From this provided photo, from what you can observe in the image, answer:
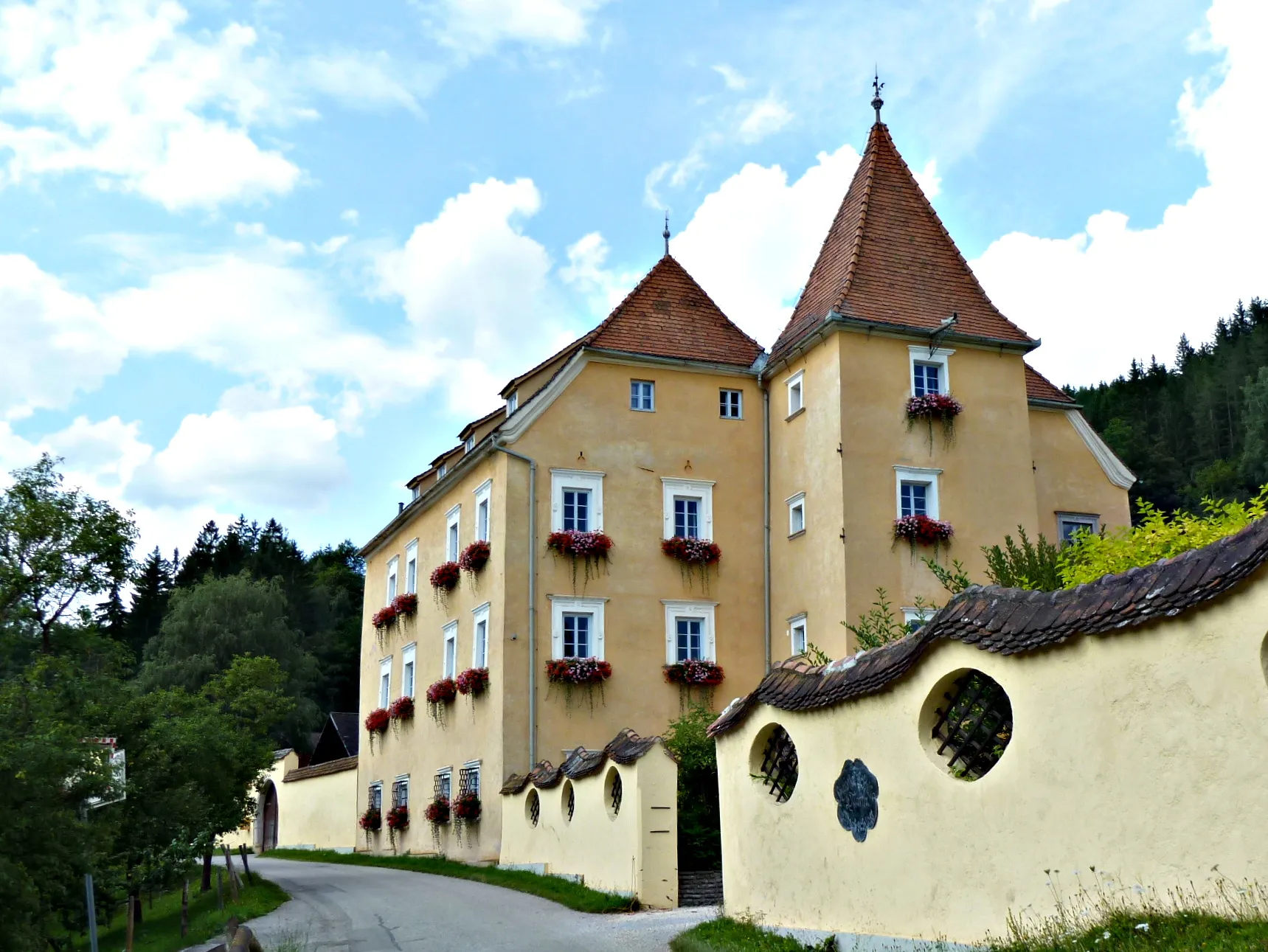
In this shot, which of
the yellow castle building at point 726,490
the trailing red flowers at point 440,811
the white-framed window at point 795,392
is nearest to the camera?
the yellow castle building at point 726,490

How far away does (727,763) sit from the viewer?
1515 cm

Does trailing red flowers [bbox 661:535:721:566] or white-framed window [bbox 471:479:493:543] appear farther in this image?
white-framed window [bbox 471:479:493:543]

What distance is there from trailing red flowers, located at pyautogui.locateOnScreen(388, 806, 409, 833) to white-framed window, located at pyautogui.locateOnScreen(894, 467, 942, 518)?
49.2ft

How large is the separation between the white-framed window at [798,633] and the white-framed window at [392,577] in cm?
1371

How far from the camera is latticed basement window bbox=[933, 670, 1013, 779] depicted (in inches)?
406

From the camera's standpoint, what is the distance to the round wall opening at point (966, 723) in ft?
33.9

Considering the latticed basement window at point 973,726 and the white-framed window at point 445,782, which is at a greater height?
the latticed basement window at point 973,726

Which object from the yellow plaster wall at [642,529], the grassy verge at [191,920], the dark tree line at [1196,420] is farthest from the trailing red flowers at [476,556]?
the dark tree line at [1196,420]

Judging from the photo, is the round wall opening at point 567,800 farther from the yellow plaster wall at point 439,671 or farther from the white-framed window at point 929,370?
the white-framed window at point 929,370

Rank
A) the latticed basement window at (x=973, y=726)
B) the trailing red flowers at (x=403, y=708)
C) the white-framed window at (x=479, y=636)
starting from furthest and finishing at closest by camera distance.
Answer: the trailing red flowers at (x=403, y=708)
the white-framed window at (x=479, y=636)
the latticed basement window at (x=973, y=726)

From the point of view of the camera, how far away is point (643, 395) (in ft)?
100

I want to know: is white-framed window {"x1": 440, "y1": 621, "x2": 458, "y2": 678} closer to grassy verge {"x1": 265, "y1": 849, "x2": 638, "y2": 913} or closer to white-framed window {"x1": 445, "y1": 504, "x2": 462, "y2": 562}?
white-framed window {"x1": 445, "y1": 504, "x2": 462, "y2": 562}

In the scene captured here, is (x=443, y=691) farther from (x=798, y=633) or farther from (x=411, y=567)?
(x=798, y=633)

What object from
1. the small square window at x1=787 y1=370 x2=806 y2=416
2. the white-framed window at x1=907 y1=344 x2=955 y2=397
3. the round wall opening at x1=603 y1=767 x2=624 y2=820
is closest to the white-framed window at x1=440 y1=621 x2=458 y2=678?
the small square window at x1=787 y1=370 x2=806 y2=416
